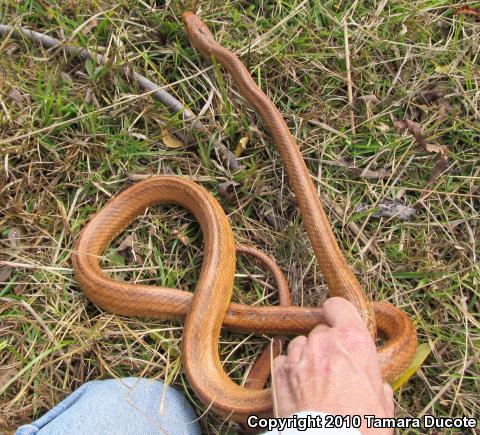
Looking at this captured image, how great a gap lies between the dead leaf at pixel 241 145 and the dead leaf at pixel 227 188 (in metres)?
0.30

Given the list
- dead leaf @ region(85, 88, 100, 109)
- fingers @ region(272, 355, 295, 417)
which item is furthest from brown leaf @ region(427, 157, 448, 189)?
dead leaf @ region(85, 88, 100, 109)

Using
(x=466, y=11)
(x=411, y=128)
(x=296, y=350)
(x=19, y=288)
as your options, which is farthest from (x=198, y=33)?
(x=296, y=350)

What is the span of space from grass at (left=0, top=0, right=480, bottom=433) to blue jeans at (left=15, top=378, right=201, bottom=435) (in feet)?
0.52

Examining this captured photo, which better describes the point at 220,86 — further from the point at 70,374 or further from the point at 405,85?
the point at 70,374

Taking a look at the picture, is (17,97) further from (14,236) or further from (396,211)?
(396,211)

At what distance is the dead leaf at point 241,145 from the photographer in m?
4.32

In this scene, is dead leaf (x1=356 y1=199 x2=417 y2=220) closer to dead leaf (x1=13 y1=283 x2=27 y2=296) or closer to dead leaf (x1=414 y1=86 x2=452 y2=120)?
dead leaf (x1=414 y1=86 x2=452 y2=120)

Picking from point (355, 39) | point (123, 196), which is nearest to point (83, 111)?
point (123, 196)

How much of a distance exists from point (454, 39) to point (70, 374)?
4.29m

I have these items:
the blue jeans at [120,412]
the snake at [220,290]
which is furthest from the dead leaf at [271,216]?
the blue jeans at [120,412]

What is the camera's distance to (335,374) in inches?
120

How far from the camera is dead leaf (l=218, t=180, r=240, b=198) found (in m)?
4.20

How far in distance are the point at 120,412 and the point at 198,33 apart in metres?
3.09

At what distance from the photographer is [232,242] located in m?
3.98
